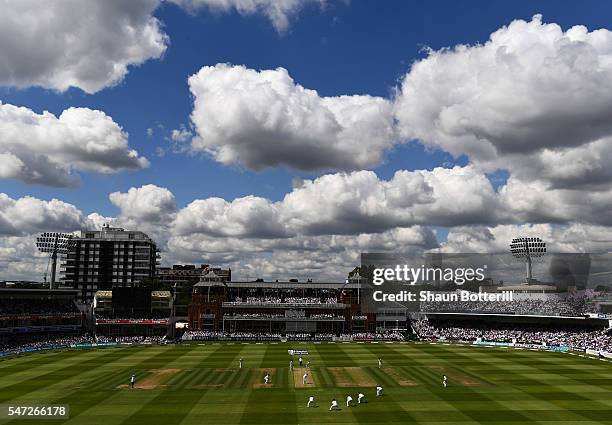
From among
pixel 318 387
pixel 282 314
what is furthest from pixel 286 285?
pixel 318 387

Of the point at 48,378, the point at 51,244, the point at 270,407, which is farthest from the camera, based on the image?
the point at 51,244

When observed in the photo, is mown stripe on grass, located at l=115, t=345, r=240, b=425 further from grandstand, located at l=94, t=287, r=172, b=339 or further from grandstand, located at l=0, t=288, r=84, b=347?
grandstand, located at l=94, t=287, r=172, b=339

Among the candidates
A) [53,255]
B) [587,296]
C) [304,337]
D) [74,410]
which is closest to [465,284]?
[587,296]

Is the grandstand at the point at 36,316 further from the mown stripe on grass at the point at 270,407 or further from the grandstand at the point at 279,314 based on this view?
the mown stripe on grass at the point at 270,407

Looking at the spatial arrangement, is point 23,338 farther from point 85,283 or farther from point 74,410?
point 85,283

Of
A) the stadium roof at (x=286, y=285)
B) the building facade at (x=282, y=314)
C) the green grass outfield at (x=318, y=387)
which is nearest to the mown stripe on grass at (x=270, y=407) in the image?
the green grass outfield at (x=318, y=387)

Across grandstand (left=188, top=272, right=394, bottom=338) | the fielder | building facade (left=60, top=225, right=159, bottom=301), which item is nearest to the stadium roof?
grandstand (left=188, top=272, right=394, bottom=338)

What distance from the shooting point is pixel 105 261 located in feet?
558

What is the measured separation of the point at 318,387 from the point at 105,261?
140979 millimetres

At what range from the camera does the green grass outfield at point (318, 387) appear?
36656 mm

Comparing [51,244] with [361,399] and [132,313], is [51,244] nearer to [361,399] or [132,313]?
[132,313]

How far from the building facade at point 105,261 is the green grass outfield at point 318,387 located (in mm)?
99279

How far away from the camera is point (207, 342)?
89.4 m

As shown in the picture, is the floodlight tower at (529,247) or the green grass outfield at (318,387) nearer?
the green grass outfield at (318,387)
